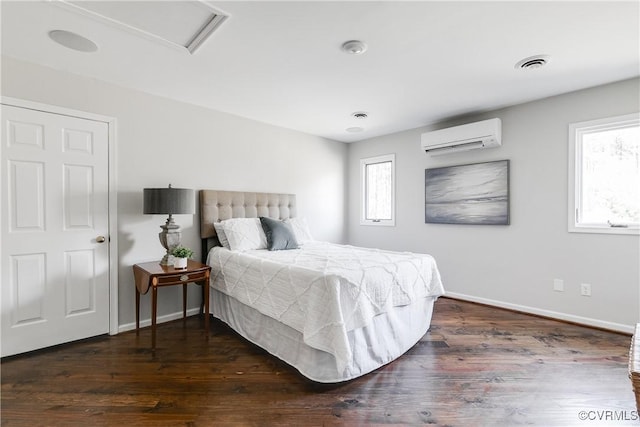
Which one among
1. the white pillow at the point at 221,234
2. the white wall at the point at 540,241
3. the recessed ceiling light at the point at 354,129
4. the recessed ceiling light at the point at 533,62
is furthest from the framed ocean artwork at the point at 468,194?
the white pillow at the point at 221,234

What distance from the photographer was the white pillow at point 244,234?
3246 mm

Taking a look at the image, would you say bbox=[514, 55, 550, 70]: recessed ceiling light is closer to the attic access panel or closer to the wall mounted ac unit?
the wall mounted ac unit

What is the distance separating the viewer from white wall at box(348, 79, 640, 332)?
2.91 metres

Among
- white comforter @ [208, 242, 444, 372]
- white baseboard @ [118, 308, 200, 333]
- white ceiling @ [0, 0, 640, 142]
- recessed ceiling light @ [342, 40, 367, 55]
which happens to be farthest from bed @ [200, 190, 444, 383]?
recessed ceiling light @ [342, 40, 367, 55]

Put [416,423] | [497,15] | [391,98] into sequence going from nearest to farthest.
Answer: [416,423] < [497,15] < [391,98]

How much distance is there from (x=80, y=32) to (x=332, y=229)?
3.84 m

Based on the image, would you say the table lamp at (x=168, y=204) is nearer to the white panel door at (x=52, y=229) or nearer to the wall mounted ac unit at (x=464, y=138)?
the white panel door at (x=52, y=229)

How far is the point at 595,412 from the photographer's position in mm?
1752

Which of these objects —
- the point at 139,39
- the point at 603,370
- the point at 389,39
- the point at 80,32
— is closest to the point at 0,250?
the point at 80,32

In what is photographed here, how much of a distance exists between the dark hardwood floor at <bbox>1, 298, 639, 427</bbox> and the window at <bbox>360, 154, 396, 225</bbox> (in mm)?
2373

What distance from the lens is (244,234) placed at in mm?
3326

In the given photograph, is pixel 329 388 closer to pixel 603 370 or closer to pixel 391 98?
pixel 603 370

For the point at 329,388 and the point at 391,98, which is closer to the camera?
the point at 329,388

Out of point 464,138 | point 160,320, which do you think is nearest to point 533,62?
point 464,138
